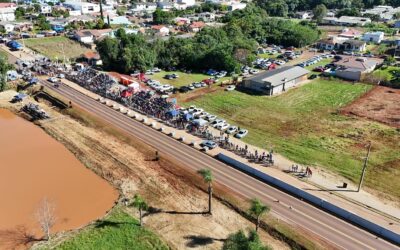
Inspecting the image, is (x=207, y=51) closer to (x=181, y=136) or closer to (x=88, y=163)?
(x=181, y=136)

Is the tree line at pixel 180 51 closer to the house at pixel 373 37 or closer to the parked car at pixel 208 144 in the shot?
the parked car at pixel 208 144

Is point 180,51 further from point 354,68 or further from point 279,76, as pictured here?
point 354,68

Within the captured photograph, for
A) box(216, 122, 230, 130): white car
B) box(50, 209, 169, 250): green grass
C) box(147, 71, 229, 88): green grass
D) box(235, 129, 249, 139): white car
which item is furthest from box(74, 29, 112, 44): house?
box(50, 209, 169, 250): green grass

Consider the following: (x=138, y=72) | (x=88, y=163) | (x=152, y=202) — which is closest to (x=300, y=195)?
(x=152, y=202)

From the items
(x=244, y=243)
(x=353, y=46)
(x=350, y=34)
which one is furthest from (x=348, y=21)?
(x=244, y=243)

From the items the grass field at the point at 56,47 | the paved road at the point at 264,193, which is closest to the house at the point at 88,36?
the grass field at the point at 56,47

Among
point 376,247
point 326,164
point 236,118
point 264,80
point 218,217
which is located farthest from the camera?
point 264,80

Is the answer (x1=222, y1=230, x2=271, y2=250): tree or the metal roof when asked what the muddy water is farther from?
the metal roof
